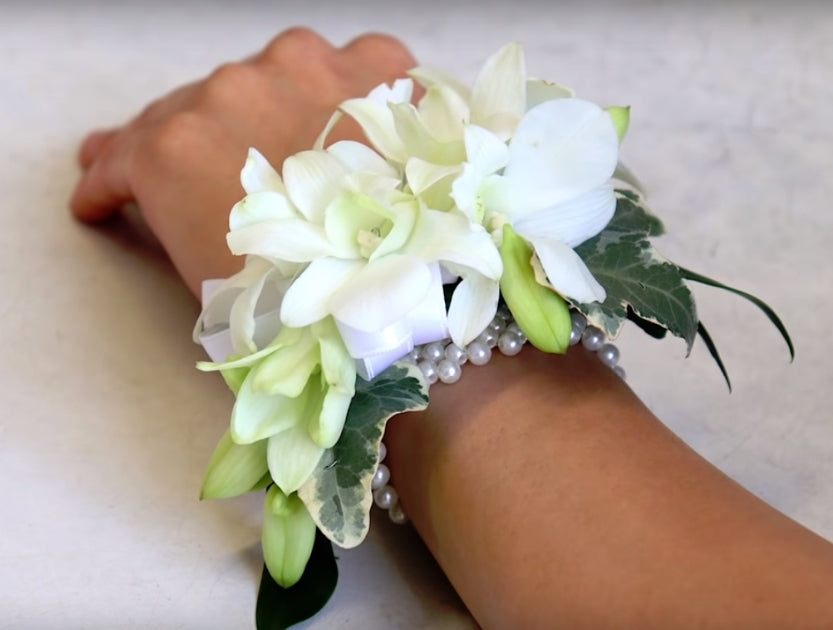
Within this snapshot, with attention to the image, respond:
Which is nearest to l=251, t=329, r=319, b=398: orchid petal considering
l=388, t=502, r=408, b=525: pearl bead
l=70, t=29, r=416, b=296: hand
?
l=388, t=502, r=408, b=525: pearl bead

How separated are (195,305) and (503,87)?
Result: 1.03 feet

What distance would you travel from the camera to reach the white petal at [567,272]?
445mm

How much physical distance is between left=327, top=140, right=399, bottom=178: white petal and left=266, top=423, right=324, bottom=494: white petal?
0.42 ft

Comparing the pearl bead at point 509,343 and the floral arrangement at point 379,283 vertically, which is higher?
the floral arrangement at point 379,283

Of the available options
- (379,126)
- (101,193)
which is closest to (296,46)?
(101,193)

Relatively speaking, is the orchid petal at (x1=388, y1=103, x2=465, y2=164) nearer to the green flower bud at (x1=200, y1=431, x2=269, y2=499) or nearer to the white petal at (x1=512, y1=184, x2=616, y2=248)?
the white petal at (x1=512, y1=184, x2=616, y2=248)

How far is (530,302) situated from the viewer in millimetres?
454

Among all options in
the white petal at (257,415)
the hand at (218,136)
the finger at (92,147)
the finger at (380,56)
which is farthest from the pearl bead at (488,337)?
the finger at (92,147)

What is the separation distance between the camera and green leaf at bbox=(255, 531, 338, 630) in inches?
18.4

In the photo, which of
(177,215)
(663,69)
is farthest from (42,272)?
A: (663,69)

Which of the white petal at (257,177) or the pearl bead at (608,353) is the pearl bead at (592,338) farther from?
the white petal at (257,177)

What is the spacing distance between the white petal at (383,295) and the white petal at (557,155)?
8cm

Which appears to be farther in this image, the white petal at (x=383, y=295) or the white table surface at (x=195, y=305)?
the white table surface at (x=195, y=305)

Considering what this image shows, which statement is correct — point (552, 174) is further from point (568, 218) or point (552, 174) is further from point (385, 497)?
point (385, 497)
